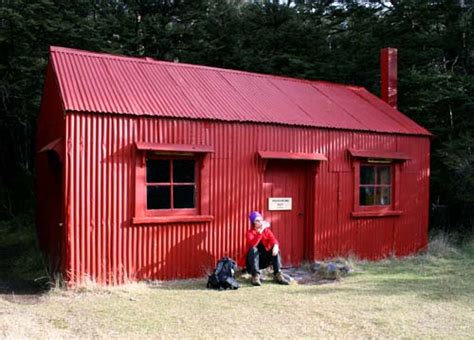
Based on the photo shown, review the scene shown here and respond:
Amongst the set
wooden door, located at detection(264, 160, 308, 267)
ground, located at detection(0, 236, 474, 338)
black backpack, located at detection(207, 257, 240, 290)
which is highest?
wooden door, located at detection(264, 160, 308, 267)

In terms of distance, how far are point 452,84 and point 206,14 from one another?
10.1 metres

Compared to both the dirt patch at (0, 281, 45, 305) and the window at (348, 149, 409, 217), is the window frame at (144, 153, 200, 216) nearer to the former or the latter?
the dirt patch at (0, 281, 45, 305)

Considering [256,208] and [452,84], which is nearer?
[256,208]

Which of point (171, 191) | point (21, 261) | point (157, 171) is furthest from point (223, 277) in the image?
point (21, 261)

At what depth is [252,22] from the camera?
20.8 metres

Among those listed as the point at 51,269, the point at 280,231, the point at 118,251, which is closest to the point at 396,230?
the point at 280,231

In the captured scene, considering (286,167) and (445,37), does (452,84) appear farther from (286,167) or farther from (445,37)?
(286,167)

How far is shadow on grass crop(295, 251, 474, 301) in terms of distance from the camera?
29.2ft

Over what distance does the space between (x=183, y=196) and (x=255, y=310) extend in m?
2.94

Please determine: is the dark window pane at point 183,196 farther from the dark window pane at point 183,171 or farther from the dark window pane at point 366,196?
the dark window pane at point 366,196

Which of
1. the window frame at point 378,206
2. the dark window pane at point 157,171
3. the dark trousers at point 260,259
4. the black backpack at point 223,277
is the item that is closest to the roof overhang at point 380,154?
the window frame at point 378,206

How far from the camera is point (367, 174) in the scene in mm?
12203

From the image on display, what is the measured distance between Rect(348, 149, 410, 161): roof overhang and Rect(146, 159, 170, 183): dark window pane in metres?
4.29

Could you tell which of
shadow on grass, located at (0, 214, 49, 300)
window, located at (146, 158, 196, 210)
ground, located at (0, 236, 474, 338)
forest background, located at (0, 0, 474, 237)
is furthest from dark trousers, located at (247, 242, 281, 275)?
forest background, located at (0, 0, 474, 237)
